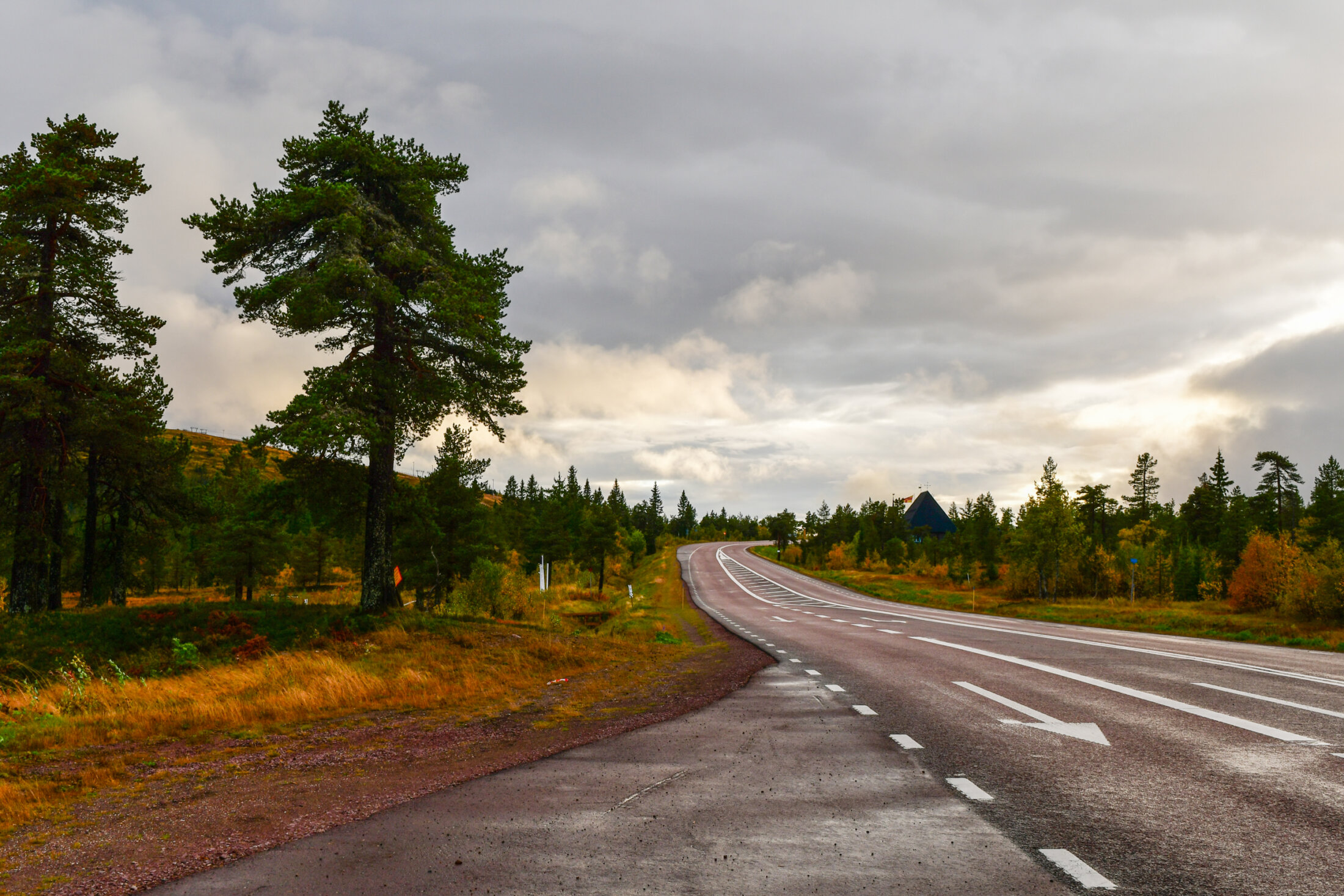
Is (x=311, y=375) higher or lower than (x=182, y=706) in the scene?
higher

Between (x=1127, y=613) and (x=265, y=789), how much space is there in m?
35.8

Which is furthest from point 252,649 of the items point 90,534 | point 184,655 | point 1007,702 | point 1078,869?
point 90,534

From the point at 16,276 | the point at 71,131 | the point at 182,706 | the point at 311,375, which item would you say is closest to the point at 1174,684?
the point at 182,706

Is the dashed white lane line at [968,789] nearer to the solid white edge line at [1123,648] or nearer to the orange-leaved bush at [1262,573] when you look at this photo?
the solid white edge line at [1123,648]

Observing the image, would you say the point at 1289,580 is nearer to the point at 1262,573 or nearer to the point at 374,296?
the point at 1262,573

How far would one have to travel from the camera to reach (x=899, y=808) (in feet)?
15.7

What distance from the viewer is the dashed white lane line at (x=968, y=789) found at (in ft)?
16.3

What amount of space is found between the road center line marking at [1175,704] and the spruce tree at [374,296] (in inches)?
539

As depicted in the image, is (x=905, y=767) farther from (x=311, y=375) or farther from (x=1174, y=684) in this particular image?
(x=311, y=375)

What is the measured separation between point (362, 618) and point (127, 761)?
1069cm

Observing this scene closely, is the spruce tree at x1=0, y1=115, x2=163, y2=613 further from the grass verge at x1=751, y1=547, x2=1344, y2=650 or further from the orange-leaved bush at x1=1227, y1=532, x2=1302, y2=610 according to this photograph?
the orange-leaved bush at x1=1227, y1=532, x2=1302, y2=610

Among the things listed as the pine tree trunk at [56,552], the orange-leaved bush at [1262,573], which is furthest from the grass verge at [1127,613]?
the pine tree trunk at [56,552]

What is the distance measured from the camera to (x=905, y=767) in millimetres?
5863

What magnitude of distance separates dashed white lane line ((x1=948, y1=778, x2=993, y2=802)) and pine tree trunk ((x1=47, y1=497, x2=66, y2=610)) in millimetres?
26282
